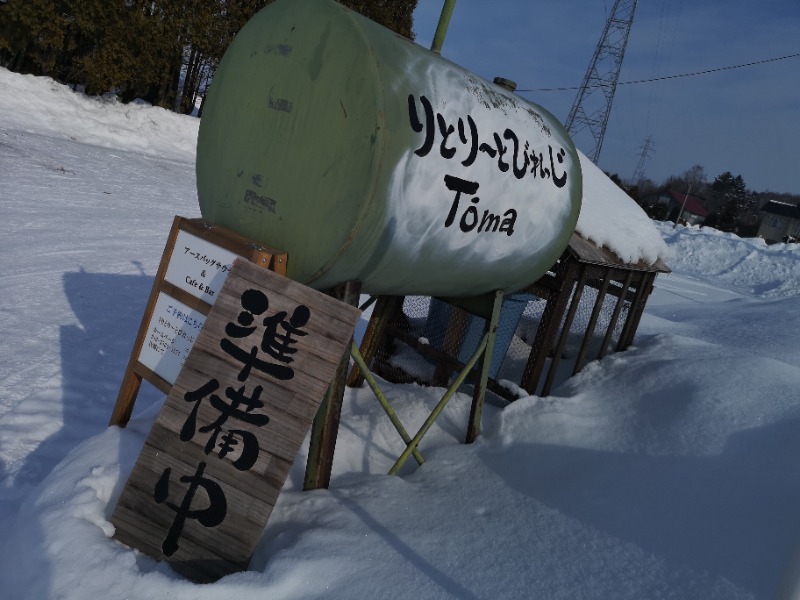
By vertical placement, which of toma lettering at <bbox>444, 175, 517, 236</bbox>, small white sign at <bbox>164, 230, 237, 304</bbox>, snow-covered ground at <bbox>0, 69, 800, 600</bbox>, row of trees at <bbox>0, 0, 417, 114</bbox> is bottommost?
snow-covered ground at <bbox>0, 69, 800, 600</bbox>

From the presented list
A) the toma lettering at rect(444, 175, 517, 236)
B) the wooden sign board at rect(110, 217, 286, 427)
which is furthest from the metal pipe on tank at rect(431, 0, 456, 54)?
the wooden sign board at rect(110, 217, 286, 427)

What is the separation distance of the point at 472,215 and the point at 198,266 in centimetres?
132

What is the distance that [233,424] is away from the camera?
2416mm

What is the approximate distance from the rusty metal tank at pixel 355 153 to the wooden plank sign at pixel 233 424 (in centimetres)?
22

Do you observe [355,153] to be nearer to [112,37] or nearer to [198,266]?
[198,266]

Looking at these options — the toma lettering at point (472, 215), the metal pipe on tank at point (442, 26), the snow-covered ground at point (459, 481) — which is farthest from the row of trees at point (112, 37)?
the toma lettering at point (472, 215)

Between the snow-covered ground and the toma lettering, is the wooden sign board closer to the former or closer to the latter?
the snow-covered ground

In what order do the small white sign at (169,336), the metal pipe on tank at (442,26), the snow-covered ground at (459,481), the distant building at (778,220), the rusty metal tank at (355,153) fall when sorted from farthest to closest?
the distant building at (778,220) → the metal pipe on tank at (442,26) → the small white sign at (169,336) → the rusty metal tank at (355,153) → the snow-covered ground at (459,481)

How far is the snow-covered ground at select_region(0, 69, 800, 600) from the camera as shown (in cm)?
220

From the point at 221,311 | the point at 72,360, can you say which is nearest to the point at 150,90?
the point at 72,360

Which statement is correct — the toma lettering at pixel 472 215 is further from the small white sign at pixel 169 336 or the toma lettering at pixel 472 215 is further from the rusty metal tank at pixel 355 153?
the small white sign at pixel 169 336

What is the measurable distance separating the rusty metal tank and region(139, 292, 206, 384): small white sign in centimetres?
47

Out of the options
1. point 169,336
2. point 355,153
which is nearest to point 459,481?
point 169,336

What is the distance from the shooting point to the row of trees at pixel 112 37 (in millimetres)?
14812
